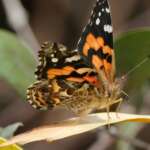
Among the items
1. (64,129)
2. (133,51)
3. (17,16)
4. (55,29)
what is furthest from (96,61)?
(55,29)

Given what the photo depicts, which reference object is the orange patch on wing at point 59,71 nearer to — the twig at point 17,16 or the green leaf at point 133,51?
the green leaf at point 133,51

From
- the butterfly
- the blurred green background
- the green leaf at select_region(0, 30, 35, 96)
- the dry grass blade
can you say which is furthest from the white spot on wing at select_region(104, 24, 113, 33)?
the blurred green background

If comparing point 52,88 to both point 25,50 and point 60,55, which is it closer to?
point 60,55

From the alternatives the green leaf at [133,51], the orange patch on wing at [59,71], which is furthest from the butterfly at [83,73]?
the green leaf at [133,51]

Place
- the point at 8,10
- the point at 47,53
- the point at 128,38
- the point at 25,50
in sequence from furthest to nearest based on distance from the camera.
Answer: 1. the point at 8,10
2. the point at 25,50
3. the point at 128,38
4. the point at 47,53

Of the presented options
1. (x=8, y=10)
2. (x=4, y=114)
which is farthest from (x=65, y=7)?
(x=8, y=10)

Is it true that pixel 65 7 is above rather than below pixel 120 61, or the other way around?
above

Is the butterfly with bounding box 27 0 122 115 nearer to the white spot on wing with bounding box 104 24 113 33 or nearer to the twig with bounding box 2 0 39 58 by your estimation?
the white spot on wing with bounding box 104 24 113 33
